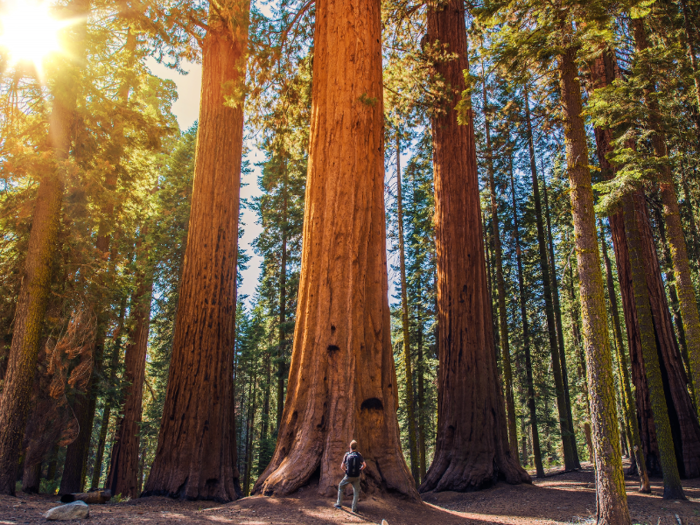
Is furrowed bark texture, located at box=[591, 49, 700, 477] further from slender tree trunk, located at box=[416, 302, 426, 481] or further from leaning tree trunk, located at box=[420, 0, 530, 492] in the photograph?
slender tree trunk, located at box=[416, 302, 426, 481]

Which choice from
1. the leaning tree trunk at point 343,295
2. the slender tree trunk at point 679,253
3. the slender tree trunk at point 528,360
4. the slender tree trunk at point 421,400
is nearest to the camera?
the leaning tree trunk at point 343,295

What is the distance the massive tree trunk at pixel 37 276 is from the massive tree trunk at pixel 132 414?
4841 millimetres

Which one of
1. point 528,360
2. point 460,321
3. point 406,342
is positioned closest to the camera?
point 460,321

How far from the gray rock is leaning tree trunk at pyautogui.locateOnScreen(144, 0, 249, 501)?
9.41 feet

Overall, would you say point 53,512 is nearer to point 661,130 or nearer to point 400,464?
point 400,464

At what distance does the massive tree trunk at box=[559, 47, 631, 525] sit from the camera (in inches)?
207

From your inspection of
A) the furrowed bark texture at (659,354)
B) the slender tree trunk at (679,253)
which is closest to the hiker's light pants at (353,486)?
the slender tree trunk at (679,253)

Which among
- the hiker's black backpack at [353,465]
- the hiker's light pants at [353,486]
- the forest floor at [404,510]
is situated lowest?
the forest floor at [404,510]

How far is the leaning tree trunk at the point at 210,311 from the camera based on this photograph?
7676 millimetres

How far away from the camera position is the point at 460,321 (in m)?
9.67

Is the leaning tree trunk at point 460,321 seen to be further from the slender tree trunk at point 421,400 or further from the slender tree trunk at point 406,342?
the slender tree trunk at point 421,400

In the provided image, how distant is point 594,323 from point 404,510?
11.5ft

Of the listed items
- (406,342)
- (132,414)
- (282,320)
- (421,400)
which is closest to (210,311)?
(132,414)

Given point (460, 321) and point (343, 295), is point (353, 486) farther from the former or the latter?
point (460, 321)
